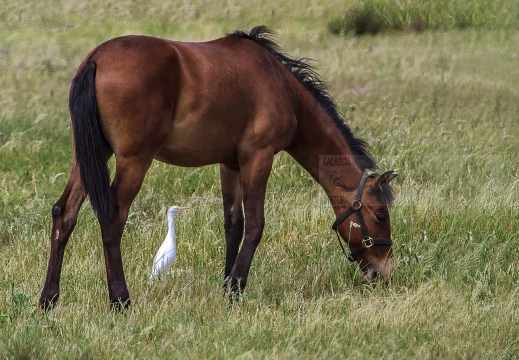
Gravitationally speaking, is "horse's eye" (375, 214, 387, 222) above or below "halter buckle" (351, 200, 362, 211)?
below

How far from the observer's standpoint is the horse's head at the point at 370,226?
640 centimetres

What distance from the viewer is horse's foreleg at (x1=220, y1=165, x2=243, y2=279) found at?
21.0 ft

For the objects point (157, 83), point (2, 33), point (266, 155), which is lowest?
point (2, 33)

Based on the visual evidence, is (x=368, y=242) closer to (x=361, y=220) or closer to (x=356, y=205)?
(x=361, y=220)

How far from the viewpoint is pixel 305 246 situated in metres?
7.11

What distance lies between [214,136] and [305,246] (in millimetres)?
1777

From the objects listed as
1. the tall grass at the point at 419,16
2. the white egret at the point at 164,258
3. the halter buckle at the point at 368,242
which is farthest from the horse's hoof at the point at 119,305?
the tall grass at the point at 419,16

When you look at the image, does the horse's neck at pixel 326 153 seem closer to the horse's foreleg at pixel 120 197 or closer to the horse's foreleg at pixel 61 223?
the horse's foreleg at pixel 120 197

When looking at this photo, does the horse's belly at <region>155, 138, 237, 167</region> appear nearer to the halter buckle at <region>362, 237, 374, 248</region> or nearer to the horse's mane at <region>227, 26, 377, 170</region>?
the horse's mane at <region>227, 26, 377, 170</region>

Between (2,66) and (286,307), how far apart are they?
9.33 metres

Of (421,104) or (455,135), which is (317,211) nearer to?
(455,135)

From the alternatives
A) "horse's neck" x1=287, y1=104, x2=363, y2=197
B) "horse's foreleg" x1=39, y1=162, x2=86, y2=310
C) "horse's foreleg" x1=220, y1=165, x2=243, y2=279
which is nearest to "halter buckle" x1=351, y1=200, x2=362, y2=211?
"horse's neck" x1=287, y1=104, x2=363, y2=197

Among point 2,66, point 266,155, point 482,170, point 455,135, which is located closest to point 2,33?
point 2,66

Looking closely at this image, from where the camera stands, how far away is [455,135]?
10.9 meters
